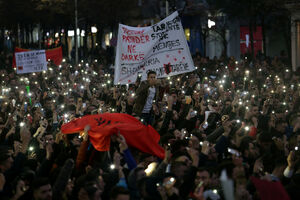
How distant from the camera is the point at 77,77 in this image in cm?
2388

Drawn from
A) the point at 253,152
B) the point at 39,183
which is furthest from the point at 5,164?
the point at 253,152

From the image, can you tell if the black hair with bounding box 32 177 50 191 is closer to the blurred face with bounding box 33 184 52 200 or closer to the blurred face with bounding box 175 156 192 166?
the blurred face with bounding box 33 184 52 200

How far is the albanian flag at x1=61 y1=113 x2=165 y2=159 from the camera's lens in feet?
31.4

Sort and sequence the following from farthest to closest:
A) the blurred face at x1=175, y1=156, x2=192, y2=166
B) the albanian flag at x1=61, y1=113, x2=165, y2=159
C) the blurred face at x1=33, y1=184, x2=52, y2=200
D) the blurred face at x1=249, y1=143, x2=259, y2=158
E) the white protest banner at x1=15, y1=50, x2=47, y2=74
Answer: the white protest banner at x1=15, y1=50, x2=47, y2=74 < the albanian flag at x1=61, y1=113, x2=165, y2=159 < the blurred face at x1=249, y1=143, x2=259, y2=158 < the blurred face at x1=175, y1=156, x2=192, y2=166 < the blurred face at x1=33, y1=184, x2=52, y2=200

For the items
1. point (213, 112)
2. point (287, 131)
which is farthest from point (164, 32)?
point (287, 131)

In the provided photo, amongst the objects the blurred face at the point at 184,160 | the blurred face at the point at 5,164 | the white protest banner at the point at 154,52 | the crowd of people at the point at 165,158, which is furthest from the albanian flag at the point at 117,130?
the white protest banner at the point at 154,52

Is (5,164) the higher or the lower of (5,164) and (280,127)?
the higher

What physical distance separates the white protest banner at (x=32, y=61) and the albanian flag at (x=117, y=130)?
12.9 m

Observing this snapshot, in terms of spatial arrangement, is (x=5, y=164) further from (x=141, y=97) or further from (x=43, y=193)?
(x=141, y=97)

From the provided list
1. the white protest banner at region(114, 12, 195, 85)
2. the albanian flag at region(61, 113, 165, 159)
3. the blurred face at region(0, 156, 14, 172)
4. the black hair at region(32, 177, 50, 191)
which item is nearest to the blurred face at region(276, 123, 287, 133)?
the albanian flag at region(61, 113, 165, 159)

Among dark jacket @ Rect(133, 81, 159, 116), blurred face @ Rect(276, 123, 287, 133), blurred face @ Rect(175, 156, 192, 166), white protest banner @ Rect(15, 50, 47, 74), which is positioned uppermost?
white protest banner @ Rect(15, 50, 47, 74)

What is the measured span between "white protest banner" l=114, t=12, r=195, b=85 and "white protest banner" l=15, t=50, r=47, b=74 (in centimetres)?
822

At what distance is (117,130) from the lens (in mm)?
9695

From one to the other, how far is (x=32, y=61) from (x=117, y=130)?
46.1 feet
